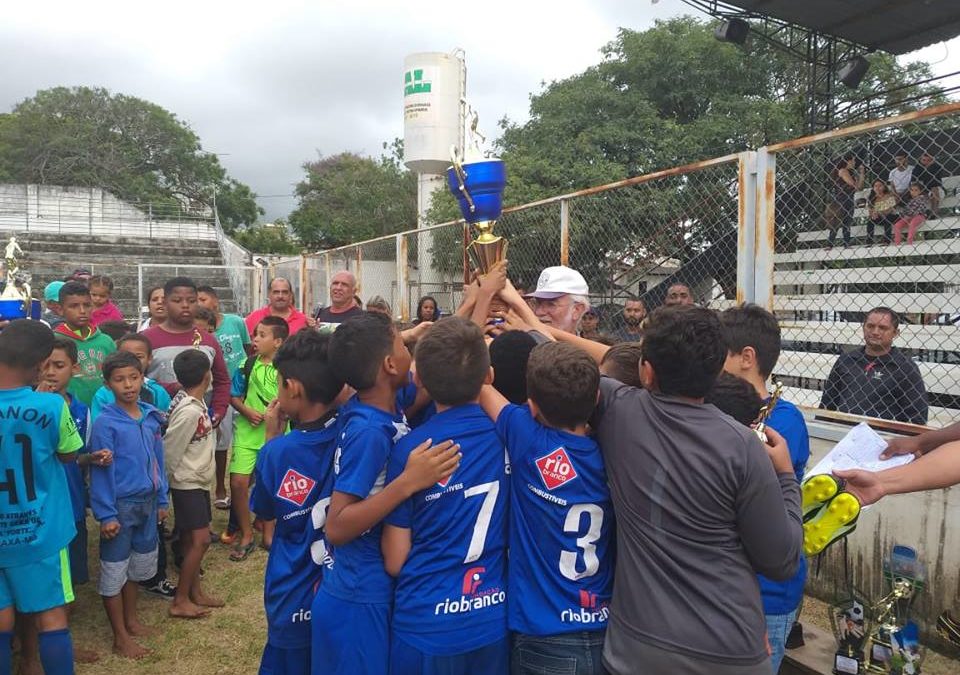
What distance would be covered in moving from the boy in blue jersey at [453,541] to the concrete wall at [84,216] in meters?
28.6

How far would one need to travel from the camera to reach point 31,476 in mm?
2559

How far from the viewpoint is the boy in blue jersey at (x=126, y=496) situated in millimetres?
3184

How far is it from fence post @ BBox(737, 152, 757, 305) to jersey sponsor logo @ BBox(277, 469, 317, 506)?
2.73 metres

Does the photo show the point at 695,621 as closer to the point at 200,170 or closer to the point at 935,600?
the point at 935,600

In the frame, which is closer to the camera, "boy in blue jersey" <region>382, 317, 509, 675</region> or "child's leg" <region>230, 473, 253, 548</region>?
"boy in blue jersey" <region>382, 317, 509, 675</region>

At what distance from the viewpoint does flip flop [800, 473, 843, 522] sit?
174 centimetres

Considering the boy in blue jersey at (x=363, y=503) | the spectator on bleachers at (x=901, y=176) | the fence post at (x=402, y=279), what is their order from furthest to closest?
the fence post at (x=402, y=279), the spectator on bleachers at (x=901, y=176), the boy in blue jersey at (x=363, y=503)

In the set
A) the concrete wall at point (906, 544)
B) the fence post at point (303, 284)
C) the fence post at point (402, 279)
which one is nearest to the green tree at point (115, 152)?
the fence post at point (303, 284)

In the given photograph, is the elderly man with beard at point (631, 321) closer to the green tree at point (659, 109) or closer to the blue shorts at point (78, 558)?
the blue shorts at point (78, 558)

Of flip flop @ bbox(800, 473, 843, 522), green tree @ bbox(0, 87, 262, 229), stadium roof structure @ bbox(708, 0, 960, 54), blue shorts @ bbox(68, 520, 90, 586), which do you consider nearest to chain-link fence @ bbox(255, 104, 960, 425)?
flip flop @ bbox(800, 473, 843, 522)

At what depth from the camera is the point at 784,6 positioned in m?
10.4

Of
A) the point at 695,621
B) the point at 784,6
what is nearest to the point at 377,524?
the point at 695,621

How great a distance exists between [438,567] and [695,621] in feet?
2.08

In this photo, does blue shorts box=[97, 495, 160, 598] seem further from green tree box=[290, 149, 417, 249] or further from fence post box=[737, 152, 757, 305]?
green tree box=[290, 149, 417, 249]
